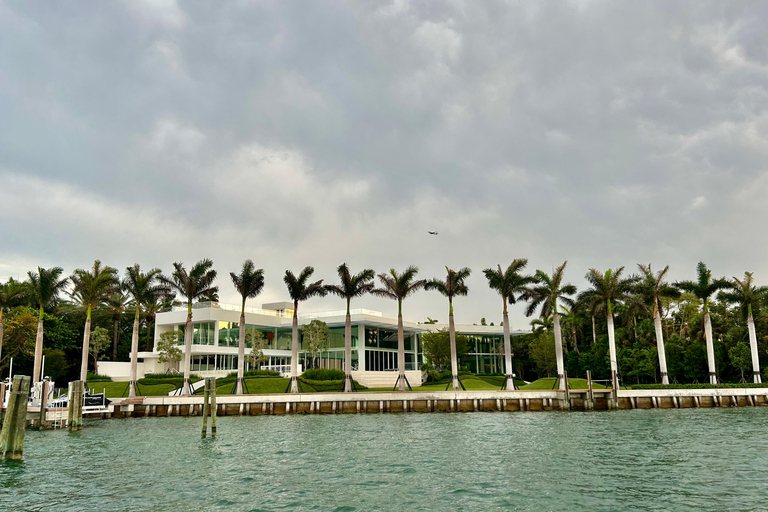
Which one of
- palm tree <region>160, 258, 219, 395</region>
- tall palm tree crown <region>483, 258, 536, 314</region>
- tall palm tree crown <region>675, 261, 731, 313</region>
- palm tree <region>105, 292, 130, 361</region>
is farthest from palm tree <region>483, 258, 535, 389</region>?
palm tree <region>105, 292, 130, 361</region>

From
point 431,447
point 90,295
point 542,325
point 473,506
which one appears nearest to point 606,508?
point 473,506

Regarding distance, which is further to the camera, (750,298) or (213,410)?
(750,298)

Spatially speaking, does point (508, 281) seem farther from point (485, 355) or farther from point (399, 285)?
point (485, 355)

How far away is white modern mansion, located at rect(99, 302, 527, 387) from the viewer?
68625 mm

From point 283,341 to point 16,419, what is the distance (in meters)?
55.6

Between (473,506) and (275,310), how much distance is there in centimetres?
6903

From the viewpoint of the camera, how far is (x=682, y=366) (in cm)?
5950

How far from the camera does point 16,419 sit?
22547 mm

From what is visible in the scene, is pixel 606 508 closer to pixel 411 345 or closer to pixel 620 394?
pixel 620 394

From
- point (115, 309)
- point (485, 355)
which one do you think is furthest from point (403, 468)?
point (485, 355)

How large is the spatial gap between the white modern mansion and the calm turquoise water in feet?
113

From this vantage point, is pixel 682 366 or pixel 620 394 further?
pixel 682 366

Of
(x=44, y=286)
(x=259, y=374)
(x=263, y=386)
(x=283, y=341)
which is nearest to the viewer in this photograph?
(x=44, y=286)

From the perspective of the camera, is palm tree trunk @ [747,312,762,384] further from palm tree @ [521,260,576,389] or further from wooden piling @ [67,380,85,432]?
wooden piling @ [67,380,85,432]
